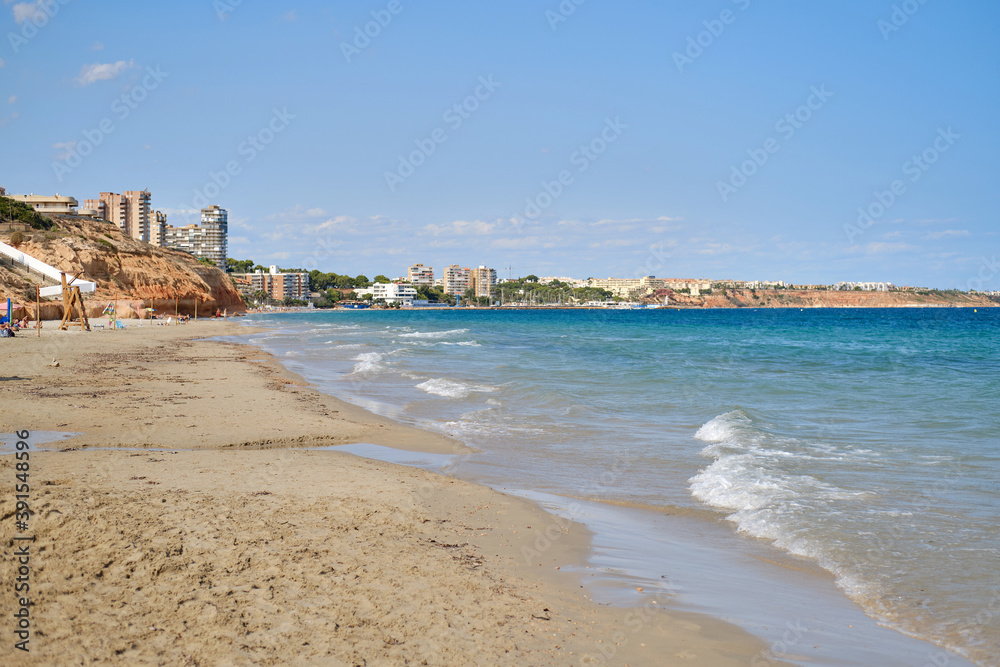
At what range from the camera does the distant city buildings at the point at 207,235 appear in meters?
191

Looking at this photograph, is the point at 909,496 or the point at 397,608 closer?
the point at 397,608

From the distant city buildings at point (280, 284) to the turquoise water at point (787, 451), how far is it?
163904mm

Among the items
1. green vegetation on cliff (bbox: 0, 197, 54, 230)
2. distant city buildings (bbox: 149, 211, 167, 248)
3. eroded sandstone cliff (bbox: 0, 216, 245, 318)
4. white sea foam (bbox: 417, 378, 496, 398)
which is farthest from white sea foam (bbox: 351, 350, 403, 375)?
distant city buildings (bbox: 149, 211, 167, 248)

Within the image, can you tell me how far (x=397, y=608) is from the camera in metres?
3.83

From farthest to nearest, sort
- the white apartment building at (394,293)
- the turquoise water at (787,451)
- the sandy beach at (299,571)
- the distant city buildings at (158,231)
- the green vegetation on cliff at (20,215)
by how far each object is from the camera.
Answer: the white apartment building at (394,293) < the distant city buildings at (158,231) < the green vegetation on cliff at (20,215) < the turquoise water at (787,451) < the sandy beach at (299,571)

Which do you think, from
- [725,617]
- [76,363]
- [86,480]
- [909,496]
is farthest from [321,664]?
[76,363]

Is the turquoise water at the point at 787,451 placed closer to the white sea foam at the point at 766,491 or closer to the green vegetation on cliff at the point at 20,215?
the white sea foam at the point at 766,491

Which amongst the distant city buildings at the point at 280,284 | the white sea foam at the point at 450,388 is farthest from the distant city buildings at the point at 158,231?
the white sea foam at the point at 450,388

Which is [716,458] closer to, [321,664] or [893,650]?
[893,650]

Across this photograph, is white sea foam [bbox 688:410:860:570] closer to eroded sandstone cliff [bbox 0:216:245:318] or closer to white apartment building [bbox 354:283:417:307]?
eroded sandstone cliff [bbox 0:216:245:318]

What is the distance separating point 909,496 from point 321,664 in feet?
22.0

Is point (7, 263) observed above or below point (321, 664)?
above

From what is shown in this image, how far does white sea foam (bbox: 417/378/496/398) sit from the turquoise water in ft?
0.19

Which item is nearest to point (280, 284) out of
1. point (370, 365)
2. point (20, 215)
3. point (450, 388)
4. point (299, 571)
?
point (20, 215)
